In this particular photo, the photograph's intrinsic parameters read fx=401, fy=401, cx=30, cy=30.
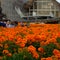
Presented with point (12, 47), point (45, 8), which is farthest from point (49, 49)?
point (45, 8)

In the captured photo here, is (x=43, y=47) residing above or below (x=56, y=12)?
above

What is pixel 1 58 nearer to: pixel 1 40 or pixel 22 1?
pixel 1 40

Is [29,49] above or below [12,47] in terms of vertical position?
above

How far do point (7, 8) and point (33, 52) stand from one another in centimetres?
6158

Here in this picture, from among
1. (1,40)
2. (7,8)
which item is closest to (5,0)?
(7,8)

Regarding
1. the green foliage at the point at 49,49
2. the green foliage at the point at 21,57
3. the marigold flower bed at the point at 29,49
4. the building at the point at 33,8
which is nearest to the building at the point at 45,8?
the building at the point at 33,8

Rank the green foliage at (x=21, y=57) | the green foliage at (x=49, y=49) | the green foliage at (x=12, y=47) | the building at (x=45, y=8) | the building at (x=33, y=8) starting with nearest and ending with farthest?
the green foliage at (x=21, y=57) < the green foliage at (x=49, y=49) < the green foliage at (x=12, y=47) < the building at (x=33, y=8) < the building at (x=45, y=8)

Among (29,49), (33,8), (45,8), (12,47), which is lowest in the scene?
(33,8)

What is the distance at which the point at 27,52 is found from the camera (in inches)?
315

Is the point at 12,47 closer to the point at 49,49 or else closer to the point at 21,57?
the point at 49,49

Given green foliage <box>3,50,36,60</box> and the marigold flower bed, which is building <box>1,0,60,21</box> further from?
green foliage <box>3,50,36,60</box>

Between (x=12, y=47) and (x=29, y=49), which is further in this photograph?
(x=12, y=47)

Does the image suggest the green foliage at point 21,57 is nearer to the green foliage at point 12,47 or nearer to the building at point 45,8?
the green foliage at point 12,47

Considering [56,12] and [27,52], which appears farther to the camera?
[56,12]
